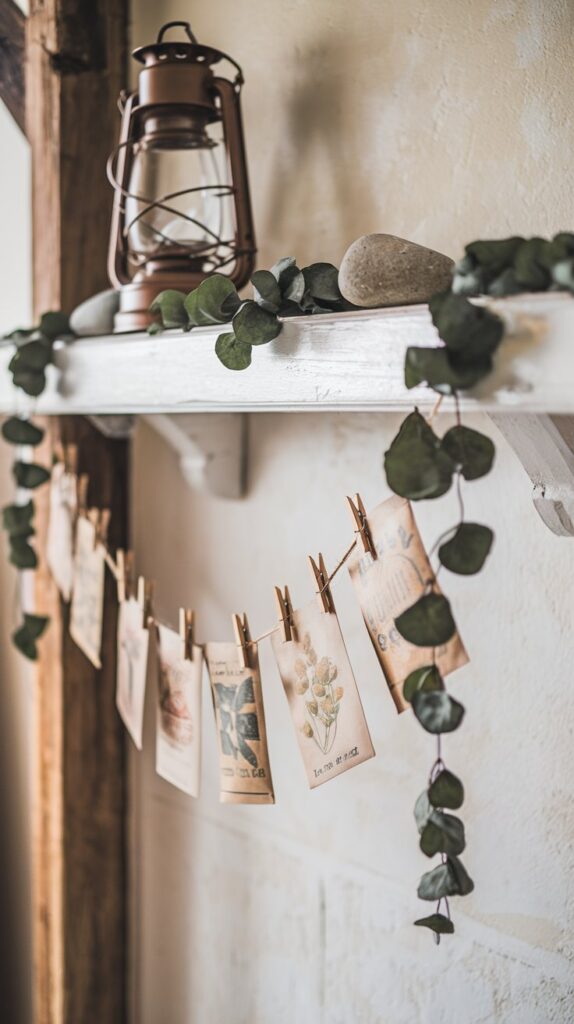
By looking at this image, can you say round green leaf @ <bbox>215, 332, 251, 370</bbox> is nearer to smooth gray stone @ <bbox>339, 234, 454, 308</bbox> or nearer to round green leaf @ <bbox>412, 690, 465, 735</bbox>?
smooth gray stone @ <bbox>339, 234, 454, 308</bbox>

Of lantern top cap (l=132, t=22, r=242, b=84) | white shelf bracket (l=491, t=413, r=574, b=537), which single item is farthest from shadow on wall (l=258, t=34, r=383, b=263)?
white shelf bracket (l=491, t=413, r=574, b=537)

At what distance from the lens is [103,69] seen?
1.29 m

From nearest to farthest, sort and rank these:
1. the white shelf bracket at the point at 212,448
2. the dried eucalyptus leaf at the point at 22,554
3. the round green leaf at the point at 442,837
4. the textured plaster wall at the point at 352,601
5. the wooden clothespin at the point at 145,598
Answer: the round green leaf at the point at 442,837, the textured plaster wall at the point at 352,601, the wooden clothespin at the point at 145,598, the white shelf bracket at the point at 212,448, the dried eucalyptus leaf at the point at 22,554

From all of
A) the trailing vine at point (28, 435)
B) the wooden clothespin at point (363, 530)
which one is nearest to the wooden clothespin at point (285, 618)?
the wooden clothespin at point (363, 530)

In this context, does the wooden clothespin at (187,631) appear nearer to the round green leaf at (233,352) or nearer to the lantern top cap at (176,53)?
the round green leaf at (233,352)

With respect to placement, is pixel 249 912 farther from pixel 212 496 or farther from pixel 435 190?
pixel 435 190

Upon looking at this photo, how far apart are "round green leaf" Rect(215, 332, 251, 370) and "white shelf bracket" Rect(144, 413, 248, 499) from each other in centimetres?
32

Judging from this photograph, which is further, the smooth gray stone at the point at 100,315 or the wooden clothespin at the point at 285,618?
the smooth gray stone at the point at 100,315

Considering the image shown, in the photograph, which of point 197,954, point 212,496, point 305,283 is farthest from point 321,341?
point 197,954

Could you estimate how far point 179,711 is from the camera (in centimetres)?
98

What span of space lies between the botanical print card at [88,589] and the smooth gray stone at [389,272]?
1.85 feet

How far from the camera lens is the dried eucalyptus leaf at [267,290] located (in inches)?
30.1

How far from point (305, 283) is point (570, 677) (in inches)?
16.8

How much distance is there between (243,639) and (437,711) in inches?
10.2
